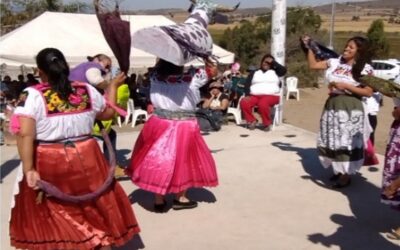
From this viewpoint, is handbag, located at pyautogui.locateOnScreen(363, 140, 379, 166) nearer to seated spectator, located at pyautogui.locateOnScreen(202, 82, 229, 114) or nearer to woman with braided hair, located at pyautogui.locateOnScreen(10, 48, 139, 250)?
woman with braided hair, located at pyautogui.locateOnScreen(10, 48, 139, 250)

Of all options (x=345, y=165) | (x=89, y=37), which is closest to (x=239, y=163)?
(x=345, y=165)

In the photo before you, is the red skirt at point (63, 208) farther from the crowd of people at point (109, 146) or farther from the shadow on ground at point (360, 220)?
the shadow on ground at point (360, 220)

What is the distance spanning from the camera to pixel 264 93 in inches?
381

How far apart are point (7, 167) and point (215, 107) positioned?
179 inches

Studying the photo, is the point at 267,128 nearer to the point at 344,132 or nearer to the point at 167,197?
the point at 344,132

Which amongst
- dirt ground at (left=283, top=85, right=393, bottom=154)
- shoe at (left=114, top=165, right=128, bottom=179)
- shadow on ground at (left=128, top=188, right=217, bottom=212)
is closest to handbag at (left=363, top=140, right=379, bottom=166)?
shadow on ground at (left=128, top=188, right=217, bottom=212)

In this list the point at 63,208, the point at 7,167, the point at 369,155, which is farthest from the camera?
the point at 7,167

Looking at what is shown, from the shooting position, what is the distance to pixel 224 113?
406 inches

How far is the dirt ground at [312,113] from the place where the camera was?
11008mm

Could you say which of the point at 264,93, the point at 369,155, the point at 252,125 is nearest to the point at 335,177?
the point at 369,155

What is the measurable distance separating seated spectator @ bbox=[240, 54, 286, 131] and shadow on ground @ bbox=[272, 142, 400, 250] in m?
3.16

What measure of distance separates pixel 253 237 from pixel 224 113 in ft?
19.5

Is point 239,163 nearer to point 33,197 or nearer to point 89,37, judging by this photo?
point 33,197

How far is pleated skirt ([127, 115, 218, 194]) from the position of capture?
188 inches
